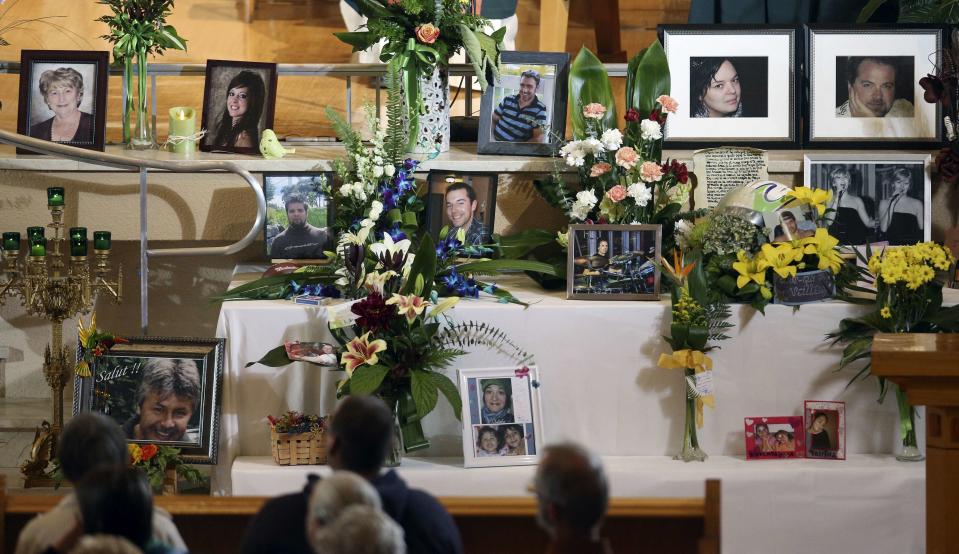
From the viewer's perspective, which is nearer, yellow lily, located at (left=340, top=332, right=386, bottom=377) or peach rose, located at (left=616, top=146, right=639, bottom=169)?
yellow lily, located at (left=340, top=332, right=386, bottom=377)

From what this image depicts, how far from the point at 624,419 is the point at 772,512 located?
1.52ft

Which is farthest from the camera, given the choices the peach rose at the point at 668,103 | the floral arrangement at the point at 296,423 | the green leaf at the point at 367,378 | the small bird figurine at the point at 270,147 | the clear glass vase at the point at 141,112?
the clear glass vase at the point at 141,112

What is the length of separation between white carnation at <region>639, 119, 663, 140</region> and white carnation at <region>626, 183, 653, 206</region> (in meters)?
0.18

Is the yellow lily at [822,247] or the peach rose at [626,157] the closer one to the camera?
the yellow lily at [822,247]

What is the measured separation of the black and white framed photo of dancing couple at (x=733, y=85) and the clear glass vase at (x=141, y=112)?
1.65 m

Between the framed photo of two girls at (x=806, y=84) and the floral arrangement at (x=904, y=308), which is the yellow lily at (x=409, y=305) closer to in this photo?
the floral arrangement at (x=904, y=308)

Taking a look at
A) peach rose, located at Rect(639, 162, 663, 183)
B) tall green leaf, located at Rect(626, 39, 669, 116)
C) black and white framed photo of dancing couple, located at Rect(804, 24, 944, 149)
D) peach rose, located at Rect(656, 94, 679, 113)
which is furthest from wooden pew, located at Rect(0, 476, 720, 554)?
black and white framed photo of dancing couple, located at Rect(804, 24, 944, 149)

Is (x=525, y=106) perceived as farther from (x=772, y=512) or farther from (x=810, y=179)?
(x=772, y=512)

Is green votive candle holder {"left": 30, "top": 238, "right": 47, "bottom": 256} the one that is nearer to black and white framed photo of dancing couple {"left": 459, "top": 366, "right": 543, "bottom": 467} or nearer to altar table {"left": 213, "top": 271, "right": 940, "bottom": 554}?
altar table {"left": 213, "top": 271, "right": 940, "bottom": 554}

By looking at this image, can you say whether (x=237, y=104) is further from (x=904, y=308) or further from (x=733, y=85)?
(x=904, y=308)

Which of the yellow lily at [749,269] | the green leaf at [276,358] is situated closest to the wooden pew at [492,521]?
the green leaf at [276,358]

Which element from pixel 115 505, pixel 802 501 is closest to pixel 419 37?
pixel 802 501

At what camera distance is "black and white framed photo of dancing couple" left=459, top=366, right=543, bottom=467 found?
3680 mm

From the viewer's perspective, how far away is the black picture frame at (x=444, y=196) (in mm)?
4230
